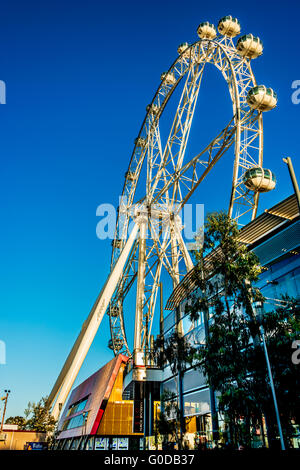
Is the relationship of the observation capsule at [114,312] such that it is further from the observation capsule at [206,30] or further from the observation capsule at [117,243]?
the observation capsule at [206,30]

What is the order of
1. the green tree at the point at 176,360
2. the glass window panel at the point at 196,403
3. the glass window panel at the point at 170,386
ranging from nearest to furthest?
the green tree at the point at 176,360, the glass window panel at the point at 196,403, the glass window panel at the point at 170,386

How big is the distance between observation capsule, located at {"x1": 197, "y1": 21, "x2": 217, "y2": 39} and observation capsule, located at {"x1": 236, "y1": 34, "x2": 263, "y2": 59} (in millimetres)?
6183

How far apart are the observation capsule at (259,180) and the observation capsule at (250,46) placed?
10.0 metres

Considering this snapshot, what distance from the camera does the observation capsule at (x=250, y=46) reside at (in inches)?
942

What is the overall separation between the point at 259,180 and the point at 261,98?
5.42 metres

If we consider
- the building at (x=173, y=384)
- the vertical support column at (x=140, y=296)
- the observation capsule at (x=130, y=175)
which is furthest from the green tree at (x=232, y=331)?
the observation capsule at (x=130, y=175)

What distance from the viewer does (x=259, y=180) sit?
19.0 meters

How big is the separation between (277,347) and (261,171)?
1120 cm

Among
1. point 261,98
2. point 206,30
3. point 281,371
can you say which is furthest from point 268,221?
point 206,30

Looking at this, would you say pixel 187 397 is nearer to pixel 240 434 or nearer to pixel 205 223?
pixel 240 434

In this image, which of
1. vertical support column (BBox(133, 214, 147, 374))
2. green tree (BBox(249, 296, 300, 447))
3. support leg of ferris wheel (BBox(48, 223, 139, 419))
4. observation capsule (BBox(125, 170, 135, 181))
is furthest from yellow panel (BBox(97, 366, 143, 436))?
green tree (BBox(249, 296, 300, 447))

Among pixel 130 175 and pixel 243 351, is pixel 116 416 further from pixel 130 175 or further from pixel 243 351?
pixel 130 175
